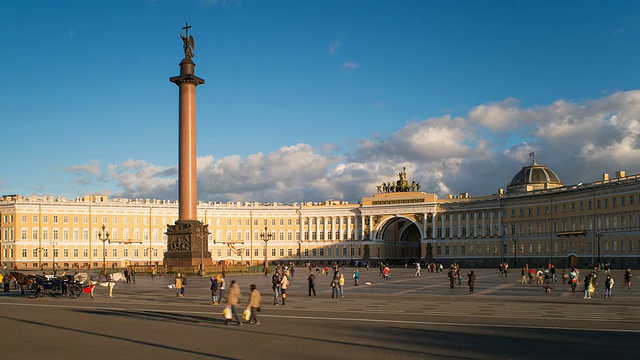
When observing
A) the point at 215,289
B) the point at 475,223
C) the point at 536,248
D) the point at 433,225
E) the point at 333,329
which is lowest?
the point at 536,248

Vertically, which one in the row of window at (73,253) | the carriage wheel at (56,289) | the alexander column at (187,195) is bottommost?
the row of window at (73,253)

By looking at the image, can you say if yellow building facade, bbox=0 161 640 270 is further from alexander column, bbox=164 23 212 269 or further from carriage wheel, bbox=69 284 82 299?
carriage wheel, bbox=69 284 82 299

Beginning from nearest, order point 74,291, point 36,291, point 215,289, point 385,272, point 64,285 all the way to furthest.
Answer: point 215,289 → point 74,291 → point 36,291 → point 64,285 → point 385,272

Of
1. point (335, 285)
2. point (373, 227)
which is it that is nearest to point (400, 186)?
point (373, 227)

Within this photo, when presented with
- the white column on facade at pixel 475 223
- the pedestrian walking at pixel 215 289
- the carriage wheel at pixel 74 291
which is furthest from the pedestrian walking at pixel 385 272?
the white column on facade at pixel 475 223

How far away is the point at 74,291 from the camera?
41.3 metres

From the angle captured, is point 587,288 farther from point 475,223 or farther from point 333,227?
point 333,227

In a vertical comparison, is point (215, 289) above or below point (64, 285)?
above

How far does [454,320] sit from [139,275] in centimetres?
5062

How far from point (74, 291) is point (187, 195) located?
27.8m

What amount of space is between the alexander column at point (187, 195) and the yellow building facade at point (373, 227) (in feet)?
95.8

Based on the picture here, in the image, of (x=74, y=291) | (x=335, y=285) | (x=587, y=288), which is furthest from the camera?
(x=74, y=291)

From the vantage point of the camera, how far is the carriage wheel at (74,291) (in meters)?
40.9

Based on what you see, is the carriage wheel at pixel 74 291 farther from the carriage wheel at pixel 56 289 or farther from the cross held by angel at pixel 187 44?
the cross held by angel at pixel 187 44
